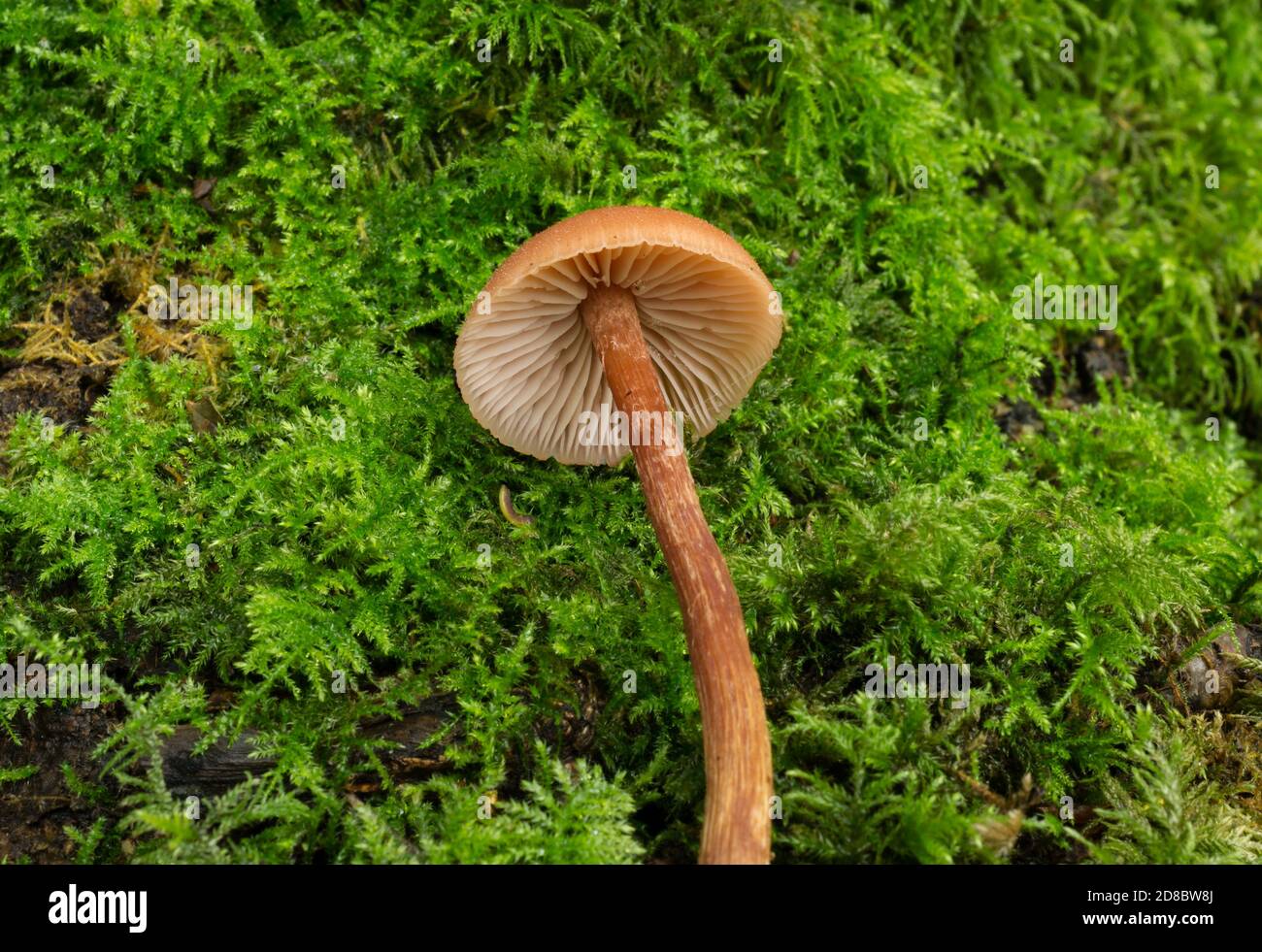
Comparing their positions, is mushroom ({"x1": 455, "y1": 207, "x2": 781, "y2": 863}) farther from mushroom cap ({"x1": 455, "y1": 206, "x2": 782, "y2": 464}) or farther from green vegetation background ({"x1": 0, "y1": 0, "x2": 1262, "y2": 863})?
green vegetation background ({"x1": 0, "y1": 0, "x2": 1262, "y2": 863})

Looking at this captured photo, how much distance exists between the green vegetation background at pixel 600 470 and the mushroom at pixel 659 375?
0.17 m

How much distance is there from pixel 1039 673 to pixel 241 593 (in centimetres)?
215

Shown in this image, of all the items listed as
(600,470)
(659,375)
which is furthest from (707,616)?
(659,375)

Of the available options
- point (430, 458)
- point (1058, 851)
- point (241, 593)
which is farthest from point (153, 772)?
point (1058, 851)

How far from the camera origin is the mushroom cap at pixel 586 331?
7.06ft

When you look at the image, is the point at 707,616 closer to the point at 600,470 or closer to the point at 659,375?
the point at 600,470

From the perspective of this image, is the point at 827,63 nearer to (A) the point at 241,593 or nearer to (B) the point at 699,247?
(B) the point at 699,247

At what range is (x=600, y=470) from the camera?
9.18 ft

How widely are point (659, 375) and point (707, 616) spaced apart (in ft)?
3.02

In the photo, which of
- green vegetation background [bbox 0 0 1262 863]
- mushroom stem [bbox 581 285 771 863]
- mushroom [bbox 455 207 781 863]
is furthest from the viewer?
green vegetation background [bbox 0 0 1262 863]

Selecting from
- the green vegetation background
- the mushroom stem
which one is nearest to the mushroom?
the mushroom stem

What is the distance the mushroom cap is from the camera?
2.15 metres

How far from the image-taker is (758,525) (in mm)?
2734

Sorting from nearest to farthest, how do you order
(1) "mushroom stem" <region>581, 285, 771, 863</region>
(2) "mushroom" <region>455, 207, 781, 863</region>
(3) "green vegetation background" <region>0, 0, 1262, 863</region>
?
1. (1) "mushroom stem" <region>581, 285, 771, 863</region>
2. (2) "mushroom" <region>455, 207, 781, 863</region>
3. (3) "green vegetation background" <region>0, 0, 1262, 863</region>
